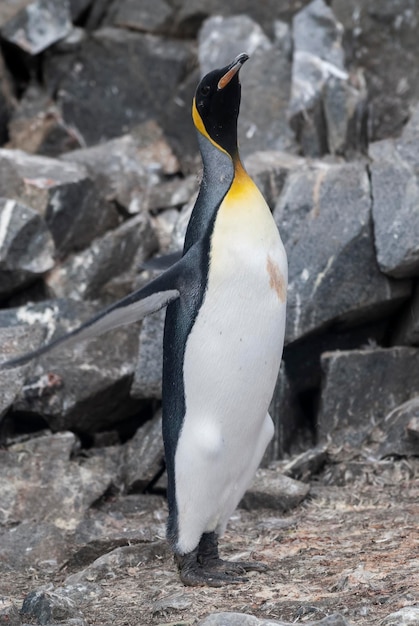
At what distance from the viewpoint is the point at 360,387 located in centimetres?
671

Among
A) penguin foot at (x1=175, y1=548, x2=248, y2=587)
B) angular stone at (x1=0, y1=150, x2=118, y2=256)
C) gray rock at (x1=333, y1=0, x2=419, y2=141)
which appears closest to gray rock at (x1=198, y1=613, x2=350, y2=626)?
penguin foot at (x1=175, y1=548, x2=248, y2=587)

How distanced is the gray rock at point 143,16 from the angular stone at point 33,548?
19.3ft

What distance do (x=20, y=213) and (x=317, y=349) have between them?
91.6 inches

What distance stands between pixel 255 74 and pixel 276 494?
4.69m

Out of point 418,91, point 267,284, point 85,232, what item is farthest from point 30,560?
point 418,91

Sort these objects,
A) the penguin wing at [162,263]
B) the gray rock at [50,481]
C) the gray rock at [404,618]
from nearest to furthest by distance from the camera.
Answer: the gray rock at [404,618]
the penguin wing at [162,263]
the gray rock at [50,481]

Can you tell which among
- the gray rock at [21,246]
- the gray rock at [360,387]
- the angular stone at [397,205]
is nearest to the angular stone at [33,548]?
the gray rock at [360,387]

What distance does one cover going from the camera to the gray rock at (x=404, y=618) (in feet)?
12.0

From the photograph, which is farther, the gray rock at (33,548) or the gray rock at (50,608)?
the gray rock at (33,548)

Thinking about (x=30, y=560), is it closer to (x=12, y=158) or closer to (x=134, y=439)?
(x=134, y=439)

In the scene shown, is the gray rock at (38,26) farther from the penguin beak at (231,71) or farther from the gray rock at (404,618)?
the gray rock at (404,618)

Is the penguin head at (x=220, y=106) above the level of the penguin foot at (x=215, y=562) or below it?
above

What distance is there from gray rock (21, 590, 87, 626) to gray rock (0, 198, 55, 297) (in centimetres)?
366

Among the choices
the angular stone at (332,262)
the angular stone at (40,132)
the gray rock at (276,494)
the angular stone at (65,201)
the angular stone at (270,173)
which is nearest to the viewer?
the gray rock at (276,494)
